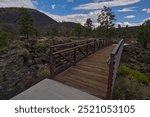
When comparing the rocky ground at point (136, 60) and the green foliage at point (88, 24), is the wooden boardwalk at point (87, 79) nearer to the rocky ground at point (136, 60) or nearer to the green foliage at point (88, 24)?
the rocky ground at point (136, 60)

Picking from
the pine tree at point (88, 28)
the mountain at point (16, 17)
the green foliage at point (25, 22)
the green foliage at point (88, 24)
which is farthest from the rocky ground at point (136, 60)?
the mountain at point (16, 17)

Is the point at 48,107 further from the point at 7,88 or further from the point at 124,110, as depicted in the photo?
the point at 7,88

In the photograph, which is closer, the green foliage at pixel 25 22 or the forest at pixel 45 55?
→ the forest at pixel 45 55

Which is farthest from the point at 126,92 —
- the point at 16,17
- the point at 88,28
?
the point at 16,17

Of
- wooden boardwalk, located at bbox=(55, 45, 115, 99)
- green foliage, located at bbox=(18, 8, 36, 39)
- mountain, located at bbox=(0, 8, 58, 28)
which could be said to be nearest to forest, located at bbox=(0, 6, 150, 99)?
green foliage, located at bbox=(18, 8, 36, 39)

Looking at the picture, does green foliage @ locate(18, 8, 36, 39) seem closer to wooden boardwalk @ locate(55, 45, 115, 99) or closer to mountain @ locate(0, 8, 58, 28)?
wooden boardwalk @ locate(55, 45, 115, 99)

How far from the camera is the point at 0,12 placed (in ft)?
445

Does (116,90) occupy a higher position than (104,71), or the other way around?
(104,71)

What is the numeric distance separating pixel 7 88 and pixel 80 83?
14.9ft

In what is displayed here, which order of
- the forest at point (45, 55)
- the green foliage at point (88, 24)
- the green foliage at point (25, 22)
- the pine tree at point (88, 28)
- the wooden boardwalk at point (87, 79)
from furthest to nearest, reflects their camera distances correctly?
the green foliage at point (88, 24) < the pine tree at point (88, 28) < the green foliage at point (25, 22) < the forest at point (45, 55) < the wooden boardwalk at point (87, 79)

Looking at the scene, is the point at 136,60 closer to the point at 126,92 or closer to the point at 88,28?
the point at 126,92

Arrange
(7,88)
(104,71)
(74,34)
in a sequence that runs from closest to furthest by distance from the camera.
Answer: (104,71), (7,88), (74,34)

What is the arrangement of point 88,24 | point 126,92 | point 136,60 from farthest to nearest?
point 88,24 < point 136,60 < point 126,92

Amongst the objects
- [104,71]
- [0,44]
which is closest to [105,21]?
[0,44]
